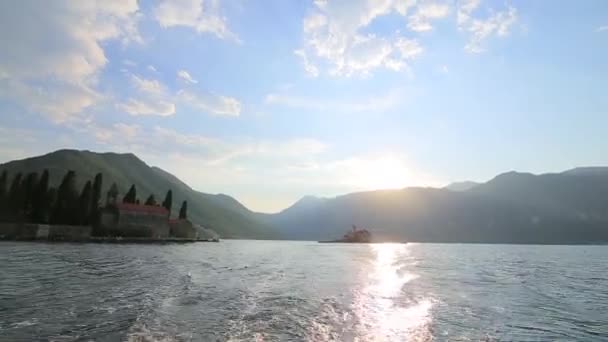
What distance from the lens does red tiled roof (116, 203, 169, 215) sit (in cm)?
14500

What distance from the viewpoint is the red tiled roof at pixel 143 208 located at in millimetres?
145000

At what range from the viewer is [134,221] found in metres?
147

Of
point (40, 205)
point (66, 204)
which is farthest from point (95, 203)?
point (40, 205)

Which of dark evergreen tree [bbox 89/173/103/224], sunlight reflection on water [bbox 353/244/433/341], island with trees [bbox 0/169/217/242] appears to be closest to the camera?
sunlight reflection on water [bbox 353/244/433/341]

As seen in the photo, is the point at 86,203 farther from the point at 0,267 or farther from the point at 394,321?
the point at 394,321

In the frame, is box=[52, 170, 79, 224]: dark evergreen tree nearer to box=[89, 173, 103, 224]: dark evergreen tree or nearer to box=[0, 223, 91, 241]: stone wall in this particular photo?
box=[0, 223, 91, 241]: stone wall

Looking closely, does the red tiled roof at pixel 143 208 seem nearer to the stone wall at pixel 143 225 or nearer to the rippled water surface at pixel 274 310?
the stone wall at pixel 143 225

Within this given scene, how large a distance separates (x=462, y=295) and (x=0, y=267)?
133ft

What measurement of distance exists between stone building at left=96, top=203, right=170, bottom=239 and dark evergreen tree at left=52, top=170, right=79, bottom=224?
9613mm

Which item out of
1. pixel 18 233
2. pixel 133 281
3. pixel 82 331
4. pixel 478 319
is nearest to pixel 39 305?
pixel 82 331

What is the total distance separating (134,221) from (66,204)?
23.8m

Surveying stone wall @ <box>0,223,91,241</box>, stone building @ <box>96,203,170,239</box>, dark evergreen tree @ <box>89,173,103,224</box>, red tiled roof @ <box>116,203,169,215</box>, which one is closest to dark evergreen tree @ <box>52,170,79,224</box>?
stone wall @ <box>0,223,91,241</box>

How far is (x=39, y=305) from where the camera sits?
68.9ft

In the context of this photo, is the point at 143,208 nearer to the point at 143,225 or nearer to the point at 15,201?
the point at 143,225
